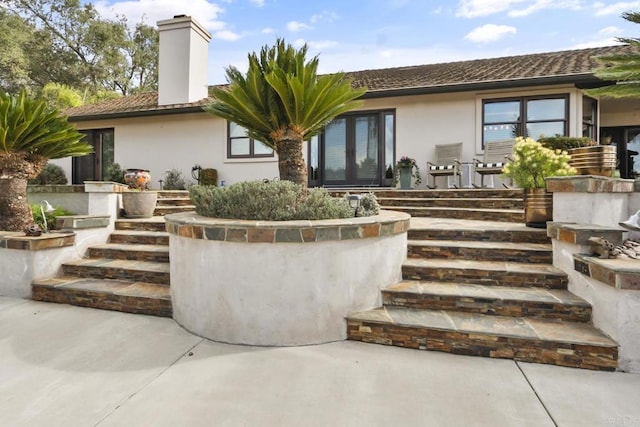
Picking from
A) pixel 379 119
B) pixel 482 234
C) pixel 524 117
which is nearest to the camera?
pixel 482 234

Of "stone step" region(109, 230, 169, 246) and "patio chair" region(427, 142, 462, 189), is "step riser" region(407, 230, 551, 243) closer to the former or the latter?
"stone step" region(109, 230, 169, 246)

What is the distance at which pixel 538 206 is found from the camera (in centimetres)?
425

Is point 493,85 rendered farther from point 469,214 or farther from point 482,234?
point 482,234

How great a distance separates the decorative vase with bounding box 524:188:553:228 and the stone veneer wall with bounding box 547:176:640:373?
52 cm

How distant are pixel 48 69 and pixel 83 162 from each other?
1518 cm

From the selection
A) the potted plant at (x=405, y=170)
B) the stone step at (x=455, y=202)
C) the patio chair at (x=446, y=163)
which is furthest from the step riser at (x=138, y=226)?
the patio chair at (x=446, y=163)

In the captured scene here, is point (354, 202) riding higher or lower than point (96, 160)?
lower

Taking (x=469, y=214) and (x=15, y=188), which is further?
(x=469, y=214)

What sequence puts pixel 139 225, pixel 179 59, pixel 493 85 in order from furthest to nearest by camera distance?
pixel 179 59, pixel 493 85, pixel 139 225

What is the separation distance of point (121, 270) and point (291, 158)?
2501mm

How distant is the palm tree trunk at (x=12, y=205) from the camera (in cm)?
475

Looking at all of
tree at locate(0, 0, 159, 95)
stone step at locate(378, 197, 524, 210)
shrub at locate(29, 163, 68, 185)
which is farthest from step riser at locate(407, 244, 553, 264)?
tree at locate(0, 0, 159, 95)

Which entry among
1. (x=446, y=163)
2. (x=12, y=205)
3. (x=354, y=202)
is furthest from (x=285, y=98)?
(x=446, y=163)

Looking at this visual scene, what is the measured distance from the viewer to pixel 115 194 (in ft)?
18.2
